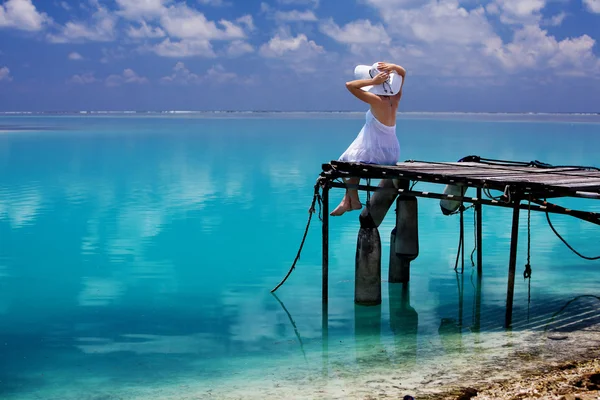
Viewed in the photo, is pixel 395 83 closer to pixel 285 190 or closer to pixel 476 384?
pixel 476 384

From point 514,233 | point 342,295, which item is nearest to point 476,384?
point 514,233

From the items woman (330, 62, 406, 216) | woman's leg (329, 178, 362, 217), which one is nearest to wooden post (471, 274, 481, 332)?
woman's leg (329, 178, 362, 217)

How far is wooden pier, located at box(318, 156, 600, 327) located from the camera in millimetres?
10102

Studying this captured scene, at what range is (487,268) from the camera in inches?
591

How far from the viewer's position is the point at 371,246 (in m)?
11.5

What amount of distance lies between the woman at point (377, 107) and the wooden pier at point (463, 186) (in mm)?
382

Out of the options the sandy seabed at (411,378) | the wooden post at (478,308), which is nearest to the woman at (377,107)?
the wooden post at (478,308)

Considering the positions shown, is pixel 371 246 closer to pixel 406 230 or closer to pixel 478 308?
pixel 406 230

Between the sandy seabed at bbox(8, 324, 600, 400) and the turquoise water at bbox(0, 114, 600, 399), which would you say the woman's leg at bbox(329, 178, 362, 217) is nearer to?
the turquoise water at bbox(0, 114, 600, 399)

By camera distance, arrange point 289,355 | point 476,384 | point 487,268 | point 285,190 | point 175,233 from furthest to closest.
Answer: point 285,190
point 175,233
point 487,268
point 289,355
point 476,384

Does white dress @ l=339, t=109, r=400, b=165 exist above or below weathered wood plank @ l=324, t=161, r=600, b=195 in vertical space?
above

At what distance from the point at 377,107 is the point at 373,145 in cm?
55

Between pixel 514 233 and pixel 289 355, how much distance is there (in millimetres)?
3258

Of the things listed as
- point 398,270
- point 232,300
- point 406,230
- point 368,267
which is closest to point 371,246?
point 368,267
